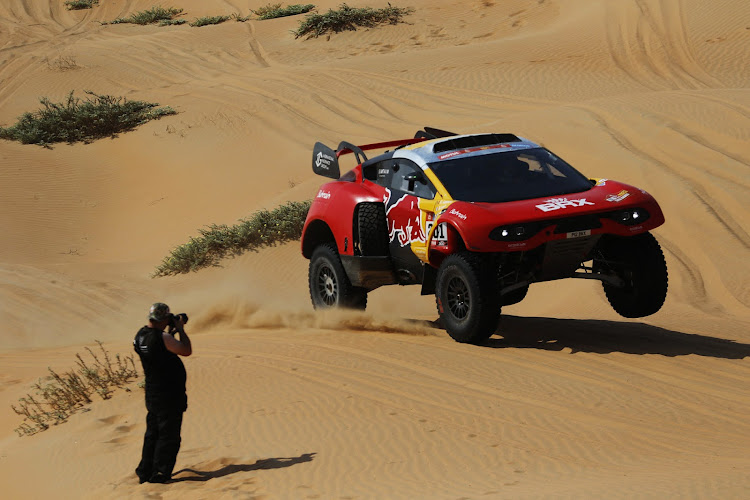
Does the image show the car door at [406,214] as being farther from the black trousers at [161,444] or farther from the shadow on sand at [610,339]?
the black trousers at [161,444]

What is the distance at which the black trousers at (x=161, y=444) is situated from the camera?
293 inches

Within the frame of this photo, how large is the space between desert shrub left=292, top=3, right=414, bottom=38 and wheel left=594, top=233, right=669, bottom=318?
90.9 ft

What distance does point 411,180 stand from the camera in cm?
1079

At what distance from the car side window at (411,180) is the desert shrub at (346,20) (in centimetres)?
2646

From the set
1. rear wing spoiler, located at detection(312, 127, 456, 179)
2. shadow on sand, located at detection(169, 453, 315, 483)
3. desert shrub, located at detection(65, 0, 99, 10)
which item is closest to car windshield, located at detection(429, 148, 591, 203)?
rear wing spoiler, located at detection(312, 127, 456, 179)

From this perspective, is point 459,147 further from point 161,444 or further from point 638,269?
point 161,444

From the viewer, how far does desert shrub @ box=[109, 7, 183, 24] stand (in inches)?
1720

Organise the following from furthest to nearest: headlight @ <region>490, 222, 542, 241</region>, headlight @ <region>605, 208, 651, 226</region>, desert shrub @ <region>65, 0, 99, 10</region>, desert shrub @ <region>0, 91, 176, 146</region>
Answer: desert shrub @ <region>65, 0, 99, 10</region>
desert shrub @ <region>0, 91, 176, 146</region>
headlight @ <region>605, 208, 651, 226</region>
headlight @ <region>490, 222, 542, 241</region>

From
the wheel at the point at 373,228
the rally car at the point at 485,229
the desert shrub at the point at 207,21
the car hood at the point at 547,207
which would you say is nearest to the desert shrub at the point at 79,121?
the desert shrub at the point at 207,21

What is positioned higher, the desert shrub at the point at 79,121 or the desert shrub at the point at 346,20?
the desert shrub at the point at 346,20

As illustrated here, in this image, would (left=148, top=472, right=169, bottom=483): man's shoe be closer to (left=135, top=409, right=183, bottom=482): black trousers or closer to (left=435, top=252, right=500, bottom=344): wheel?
(left=135, top=409, right=183, bottom=482): black trousers

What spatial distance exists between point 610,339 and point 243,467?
459 cm

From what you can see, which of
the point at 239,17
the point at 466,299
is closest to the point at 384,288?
the point at 466,299

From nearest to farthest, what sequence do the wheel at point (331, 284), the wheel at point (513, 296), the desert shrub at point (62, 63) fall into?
the wheel at point (513, 296)
the wheel at point (331, 284)
the desert shrub at point (62, 63)
